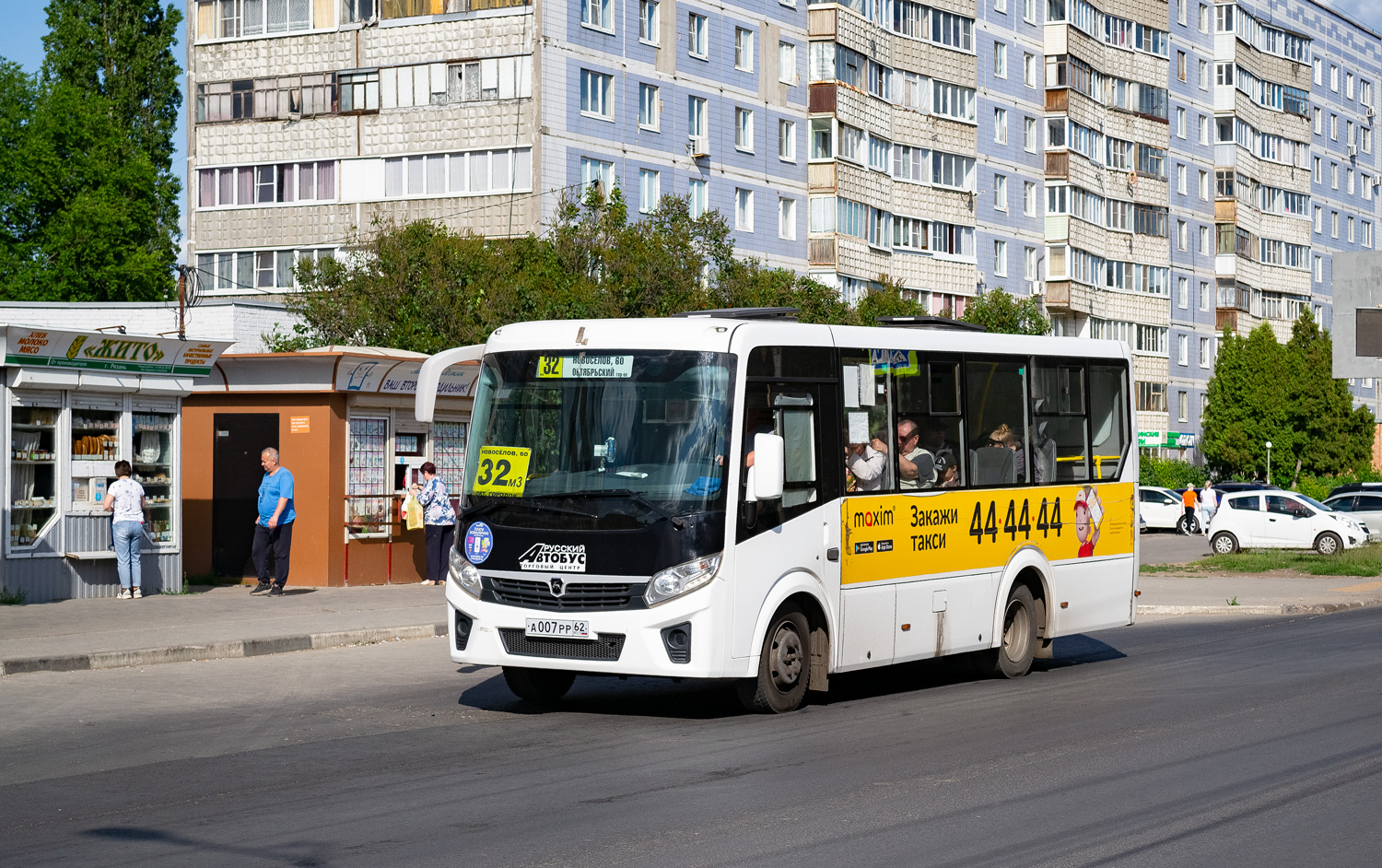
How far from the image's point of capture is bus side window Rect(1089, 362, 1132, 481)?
1598 centimetres

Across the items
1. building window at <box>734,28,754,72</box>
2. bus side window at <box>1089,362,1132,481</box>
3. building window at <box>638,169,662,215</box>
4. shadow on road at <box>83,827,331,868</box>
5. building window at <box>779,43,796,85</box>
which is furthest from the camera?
building window at <box>779,43,796,85</box>

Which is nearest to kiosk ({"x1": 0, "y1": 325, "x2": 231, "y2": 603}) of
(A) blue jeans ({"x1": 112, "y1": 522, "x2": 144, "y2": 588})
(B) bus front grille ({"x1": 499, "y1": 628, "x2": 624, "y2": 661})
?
(A) blue jeans ({"x1": 112, "y1": 522, "x2": 144, "y2": 588})

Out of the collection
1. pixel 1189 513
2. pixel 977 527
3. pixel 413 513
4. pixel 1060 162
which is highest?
pixel 1060 162

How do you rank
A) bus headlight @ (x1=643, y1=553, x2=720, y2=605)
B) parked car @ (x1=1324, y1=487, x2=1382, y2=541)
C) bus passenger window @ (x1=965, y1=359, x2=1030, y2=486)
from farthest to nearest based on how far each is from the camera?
parked car @ (x1=1324, y1=487, x2=1382, y2=541)
bus passenger window @ (x1=965, y1=359, x2=1030, y2=486)
bus headlight @ (x1=643, y1=553, x2=720, y2=605)

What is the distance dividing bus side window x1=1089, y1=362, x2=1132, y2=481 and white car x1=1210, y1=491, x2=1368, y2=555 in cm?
2472

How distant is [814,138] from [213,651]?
44.2m

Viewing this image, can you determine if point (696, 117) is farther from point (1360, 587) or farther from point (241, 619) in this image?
point (241, 619)

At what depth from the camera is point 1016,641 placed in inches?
594

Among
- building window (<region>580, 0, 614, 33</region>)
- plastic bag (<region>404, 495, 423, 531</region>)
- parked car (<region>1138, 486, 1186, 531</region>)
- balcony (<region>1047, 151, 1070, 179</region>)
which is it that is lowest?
parked car (<region>1138, 486, 1186, 531</region>)

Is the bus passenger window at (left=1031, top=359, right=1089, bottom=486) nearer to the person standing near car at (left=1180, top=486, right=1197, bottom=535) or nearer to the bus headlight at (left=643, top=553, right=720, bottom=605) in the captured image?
the bus headlight at (left=643, top=553, right=720, bottom=605)

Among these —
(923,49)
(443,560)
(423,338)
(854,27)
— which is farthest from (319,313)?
(923,49)

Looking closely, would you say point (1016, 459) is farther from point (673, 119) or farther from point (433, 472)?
point (673, 119)

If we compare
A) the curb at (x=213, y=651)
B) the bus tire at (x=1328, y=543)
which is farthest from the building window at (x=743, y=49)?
the curb at (x=213, y=651)

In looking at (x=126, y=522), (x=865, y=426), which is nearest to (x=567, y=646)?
(x=865, y=426)
